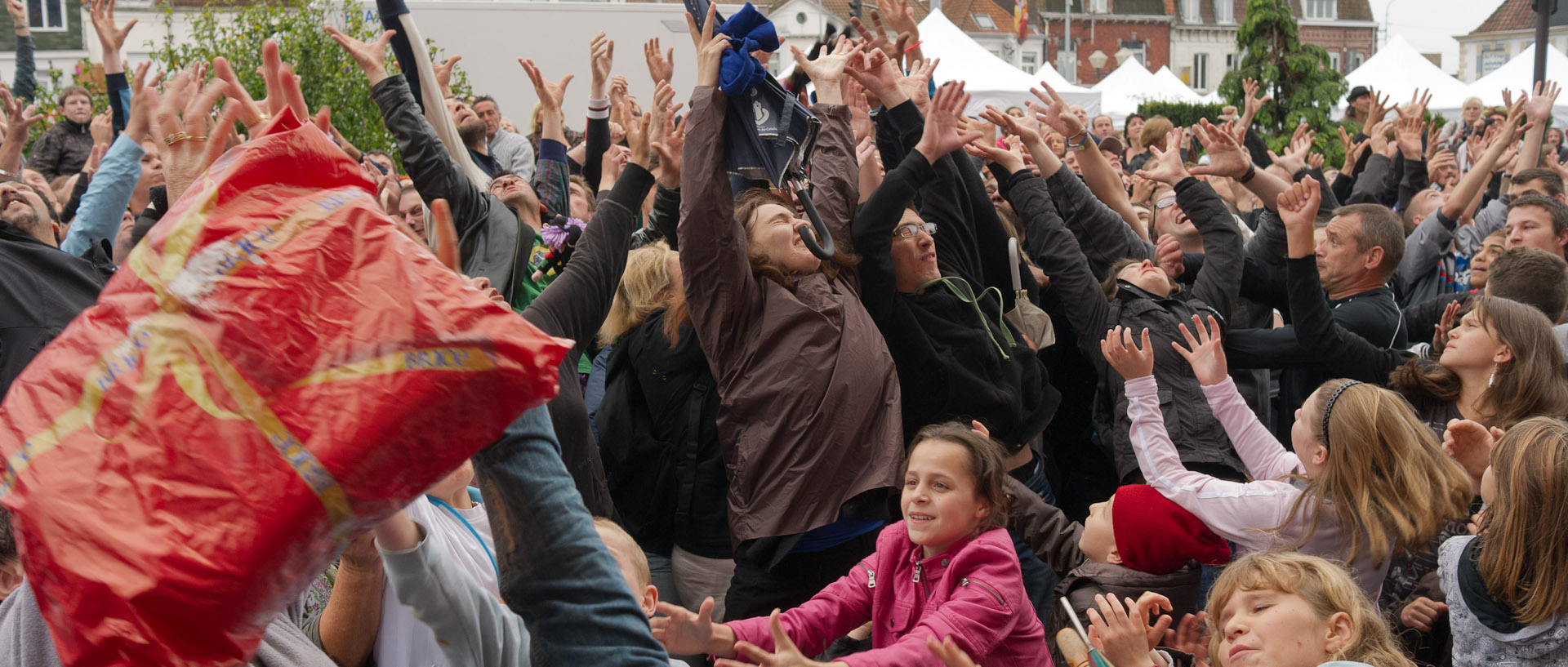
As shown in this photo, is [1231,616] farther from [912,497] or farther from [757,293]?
[757,293]

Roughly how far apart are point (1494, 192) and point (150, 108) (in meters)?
9.79

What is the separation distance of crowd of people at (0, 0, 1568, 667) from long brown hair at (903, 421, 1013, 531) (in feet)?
0.04

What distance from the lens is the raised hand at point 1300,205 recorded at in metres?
3.99

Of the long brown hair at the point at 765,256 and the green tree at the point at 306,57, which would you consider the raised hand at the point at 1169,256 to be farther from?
the green tree at the point at 306,57

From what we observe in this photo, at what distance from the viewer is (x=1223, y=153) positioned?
4.90m

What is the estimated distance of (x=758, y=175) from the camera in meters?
3.41

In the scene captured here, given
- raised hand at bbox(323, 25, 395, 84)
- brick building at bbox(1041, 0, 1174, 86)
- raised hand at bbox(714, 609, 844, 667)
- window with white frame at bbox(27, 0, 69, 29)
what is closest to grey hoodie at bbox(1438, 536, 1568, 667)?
raised hand at bbox(714, 609, 844, 667)

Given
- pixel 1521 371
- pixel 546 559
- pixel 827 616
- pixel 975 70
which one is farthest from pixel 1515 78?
pixel 546 559

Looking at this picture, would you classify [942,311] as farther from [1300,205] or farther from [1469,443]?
[1469,443]

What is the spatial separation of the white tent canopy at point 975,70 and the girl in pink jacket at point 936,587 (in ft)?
43.1

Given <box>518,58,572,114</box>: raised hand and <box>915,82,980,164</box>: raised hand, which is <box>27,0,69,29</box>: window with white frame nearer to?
<box>518,58,572,114</box>: raised hand

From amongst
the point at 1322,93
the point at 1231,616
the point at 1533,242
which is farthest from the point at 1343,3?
the point at 1231,616

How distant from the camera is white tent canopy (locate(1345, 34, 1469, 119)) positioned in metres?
20.3

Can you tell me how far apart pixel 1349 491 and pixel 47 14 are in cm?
3300
